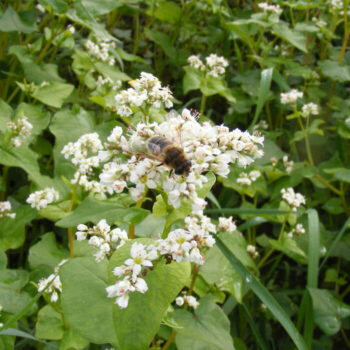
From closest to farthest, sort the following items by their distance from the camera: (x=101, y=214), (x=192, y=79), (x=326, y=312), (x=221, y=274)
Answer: (x=101, y=214) < (x=221, y=274) < (x=326, y=312) < (x=192, y=79)

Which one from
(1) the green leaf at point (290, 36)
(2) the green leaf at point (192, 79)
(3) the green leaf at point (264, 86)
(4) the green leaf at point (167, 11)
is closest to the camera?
(3) the green leaf at point (264, 86)

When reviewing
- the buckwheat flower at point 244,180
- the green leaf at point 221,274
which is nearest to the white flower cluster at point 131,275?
the green leaf at point 221,274

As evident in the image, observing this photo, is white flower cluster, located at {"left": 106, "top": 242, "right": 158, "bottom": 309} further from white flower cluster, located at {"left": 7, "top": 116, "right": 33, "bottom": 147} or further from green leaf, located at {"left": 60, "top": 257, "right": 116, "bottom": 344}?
white flower cluster, located at {"left": 7, "top": 116, "right": 33, "bottom": 147}

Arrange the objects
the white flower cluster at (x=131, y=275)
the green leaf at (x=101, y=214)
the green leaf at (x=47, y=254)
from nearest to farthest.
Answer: the white flower cluster at (x=131, y=275) → the green leaf at (x=101, y=214) → the green leaf at (x=47, y=254)

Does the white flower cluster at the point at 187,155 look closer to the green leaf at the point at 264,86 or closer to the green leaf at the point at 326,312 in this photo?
the green leaf at the point at 326,312

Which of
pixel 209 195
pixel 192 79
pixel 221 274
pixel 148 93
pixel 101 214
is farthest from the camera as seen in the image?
pixel 192 79

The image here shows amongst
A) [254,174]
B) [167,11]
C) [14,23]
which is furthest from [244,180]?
[167,11]

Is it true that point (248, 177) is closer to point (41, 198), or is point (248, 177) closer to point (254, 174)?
point (254, 174)

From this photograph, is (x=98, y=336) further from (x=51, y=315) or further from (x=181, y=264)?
(x=51, y=315)
